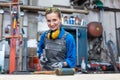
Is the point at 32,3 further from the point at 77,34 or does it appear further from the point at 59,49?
the point at 59,49

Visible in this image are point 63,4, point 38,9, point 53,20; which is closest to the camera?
point 53,20

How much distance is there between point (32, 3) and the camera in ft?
14.7

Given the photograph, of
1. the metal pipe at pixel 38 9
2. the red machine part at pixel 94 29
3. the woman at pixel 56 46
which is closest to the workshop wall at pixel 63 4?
the metal pipe at pixel 38 9

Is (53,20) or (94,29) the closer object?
(53,20)

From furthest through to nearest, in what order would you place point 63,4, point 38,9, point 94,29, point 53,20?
point 63,4
point 94,29
point 38,9
point 53,20

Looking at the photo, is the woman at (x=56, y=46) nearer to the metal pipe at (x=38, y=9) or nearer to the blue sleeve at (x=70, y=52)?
the blue sleeve at (x=70, y=52)

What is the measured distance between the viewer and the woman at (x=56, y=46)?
1.50m

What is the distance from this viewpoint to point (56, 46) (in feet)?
5.10

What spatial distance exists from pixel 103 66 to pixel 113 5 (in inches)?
60.8

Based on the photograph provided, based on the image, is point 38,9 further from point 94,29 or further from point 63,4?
point 94,29

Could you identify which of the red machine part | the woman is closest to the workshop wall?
the red machine part

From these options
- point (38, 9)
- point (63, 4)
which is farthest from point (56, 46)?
point (63, 4)
